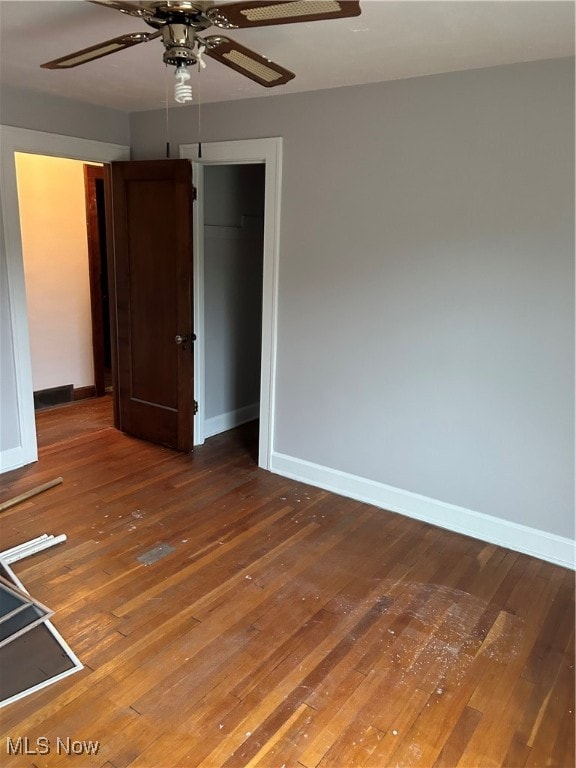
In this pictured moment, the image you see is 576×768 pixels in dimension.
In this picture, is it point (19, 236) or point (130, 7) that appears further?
point (19, 236)

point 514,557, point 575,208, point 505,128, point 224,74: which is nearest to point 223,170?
point 224,74

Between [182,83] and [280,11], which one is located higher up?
[280,11]

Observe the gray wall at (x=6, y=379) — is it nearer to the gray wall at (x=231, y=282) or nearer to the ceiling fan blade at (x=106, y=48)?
the gray wall at (x=231, y=282)

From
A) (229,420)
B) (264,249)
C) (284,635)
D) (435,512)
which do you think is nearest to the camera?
(284,635)

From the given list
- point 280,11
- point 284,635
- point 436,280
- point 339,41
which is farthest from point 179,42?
point 284,635

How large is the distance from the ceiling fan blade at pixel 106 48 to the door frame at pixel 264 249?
5.38ft

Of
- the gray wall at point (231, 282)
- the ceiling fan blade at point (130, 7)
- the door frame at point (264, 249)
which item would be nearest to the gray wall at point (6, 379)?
the door frame at point (264, 249)

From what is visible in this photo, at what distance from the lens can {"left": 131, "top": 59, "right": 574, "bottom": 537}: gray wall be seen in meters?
2.80

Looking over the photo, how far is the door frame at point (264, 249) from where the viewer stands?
3627mm

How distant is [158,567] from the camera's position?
286 centimetres

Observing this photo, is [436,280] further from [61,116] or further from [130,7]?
[61,116]

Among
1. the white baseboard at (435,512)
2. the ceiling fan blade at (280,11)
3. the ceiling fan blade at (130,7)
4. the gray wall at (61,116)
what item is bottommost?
the white baseboard at (435,512)

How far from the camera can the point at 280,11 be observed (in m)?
1.64

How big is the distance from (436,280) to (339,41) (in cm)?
128
